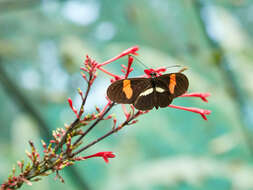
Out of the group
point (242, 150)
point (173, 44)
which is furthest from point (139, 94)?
point (242, 150)

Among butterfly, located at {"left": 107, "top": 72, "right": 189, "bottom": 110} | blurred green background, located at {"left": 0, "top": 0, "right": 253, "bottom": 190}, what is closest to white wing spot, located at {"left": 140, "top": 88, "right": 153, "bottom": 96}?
butterfly, located at {"left": 107, "top": 72, "right": 189, "bottom": 110}

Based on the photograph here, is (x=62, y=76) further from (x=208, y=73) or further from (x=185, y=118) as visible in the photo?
(x=208, y=73)

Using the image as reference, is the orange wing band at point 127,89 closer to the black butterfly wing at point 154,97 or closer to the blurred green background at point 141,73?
the black butterfly wing at point 154,97

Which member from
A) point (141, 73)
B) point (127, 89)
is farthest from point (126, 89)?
point (141, 73)

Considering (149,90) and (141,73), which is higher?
(141,73)

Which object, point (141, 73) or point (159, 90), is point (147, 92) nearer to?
point (159, 90)

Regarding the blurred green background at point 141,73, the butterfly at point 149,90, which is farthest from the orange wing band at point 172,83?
the blurred green background at point 141,73
